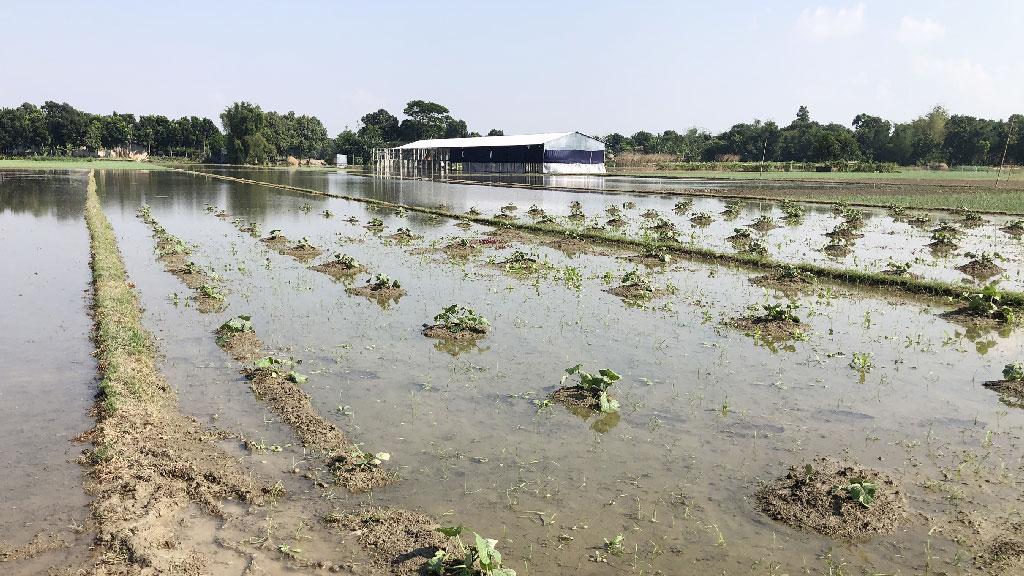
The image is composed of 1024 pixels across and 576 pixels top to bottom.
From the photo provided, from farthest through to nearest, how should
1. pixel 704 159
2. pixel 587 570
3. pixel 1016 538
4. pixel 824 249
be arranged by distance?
1. pixel 704 159
2. pixel 824 249
3. pixel 1016 538
4. pixel 587 570

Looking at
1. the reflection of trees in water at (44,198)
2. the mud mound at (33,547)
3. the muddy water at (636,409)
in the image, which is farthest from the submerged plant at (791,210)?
the reflection of trees in water at (44,198)

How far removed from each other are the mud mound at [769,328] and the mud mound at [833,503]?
5.54 metres

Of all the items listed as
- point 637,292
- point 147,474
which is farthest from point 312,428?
point 637,292

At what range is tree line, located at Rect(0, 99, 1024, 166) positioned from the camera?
105688 millimetres

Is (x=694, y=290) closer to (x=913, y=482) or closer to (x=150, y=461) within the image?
(x=913, y=482)

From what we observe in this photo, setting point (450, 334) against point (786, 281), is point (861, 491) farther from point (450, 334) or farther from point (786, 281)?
point (786, 281)

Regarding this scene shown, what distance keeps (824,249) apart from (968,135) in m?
107

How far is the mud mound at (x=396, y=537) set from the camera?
233 inches

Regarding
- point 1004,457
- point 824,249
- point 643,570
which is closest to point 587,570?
point 643,570

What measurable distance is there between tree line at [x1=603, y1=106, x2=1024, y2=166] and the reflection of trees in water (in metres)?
93.9

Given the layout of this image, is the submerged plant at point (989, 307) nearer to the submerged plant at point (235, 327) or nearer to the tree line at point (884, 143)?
the submerged plant at point (235, 327)

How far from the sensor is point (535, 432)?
855 centimetres

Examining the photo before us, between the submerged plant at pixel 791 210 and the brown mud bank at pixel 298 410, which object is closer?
the brown mud bank at pixel 298 410

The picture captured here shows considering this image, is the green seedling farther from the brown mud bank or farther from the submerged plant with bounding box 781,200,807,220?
the submerged plant with bounding box 781,200,807,220
